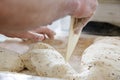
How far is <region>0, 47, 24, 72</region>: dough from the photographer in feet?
3.53

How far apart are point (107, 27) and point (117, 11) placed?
0.18 meters

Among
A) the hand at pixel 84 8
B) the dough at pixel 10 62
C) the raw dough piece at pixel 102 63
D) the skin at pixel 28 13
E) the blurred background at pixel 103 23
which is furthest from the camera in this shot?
the blurred background at pixel 103 23

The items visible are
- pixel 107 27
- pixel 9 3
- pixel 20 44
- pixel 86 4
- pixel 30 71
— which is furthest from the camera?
pixel 107 27

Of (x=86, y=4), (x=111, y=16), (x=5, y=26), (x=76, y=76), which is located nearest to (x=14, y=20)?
(x=5, y=26)

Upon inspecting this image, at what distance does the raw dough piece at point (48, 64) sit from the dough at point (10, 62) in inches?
1.3

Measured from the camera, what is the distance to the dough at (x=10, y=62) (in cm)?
108

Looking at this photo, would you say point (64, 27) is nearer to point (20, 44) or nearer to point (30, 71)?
point (20, 44)

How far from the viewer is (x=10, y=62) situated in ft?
3.63

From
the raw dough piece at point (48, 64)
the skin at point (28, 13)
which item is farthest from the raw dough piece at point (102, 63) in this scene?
the skin at point (28, 13)

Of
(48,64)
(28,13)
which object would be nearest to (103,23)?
(48,64)

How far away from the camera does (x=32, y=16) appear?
38 cm

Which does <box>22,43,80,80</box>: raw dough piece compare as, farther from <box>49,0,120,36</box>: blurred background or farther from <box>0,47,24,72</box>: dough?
<box>49,0,120,36</box>: blurred background

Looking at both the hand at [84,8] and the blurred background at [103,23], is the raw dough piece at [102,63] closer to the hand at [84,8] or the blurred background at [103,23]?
the hand at [84,8]

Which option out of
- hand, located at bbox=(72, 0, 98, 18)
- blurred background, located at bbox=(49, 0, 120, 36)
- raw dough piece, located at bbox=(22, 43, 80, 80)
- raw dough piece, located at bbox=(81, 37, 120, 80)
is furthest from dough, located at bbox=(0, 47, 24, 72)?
hand, located at bbox=(72, 0, 98, 18)
